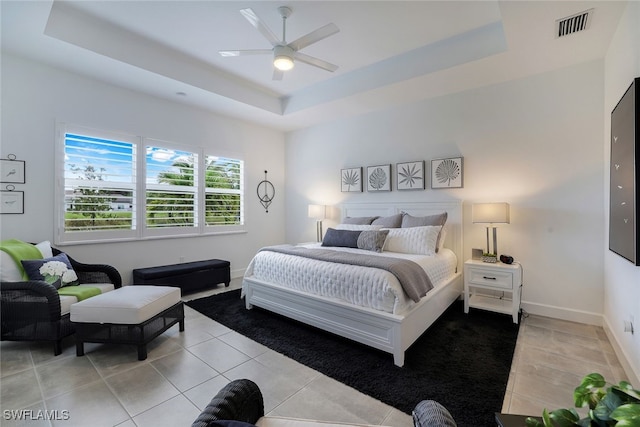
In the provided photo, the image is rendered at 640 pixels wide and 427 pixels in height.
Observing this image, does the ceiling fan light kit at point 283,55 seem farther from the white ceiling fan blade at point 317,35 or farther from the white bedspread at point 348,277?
the white bedspread at point 348,277

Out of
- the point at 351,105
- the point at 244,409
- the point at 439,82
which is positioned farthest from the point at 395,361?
the point at 351,105

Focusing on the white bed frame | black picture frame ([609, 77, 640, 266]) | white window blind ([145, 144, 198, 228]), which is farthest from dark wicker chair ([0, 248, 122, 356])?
A: black picture frame ([609, 77, 640, 266])

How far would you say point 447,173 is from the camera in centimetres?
392

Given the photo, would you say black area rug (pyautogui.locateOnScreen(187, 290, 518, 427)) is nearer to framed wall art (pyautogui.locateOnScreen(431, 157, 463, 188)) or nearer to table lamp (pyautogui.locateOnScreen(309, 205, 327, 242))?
framed wall art (pyautogui.locateOnScreen(431, 157, 463, 188))

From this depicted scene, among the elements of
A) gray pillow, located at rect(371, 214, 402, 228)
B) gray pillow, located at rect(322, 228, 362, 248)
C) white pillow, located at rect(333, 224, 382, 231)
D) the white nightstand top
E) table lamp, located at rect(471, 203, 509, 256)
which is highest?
table lamp, located at rect(471, 203, 509, 256)

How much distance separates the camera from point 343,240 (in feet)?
12.4

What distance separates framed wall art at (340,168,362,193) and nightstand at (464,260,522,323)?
219cm

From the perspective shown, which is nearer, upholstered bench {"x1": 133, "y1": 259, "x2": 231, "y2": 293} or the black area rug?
the black area rug

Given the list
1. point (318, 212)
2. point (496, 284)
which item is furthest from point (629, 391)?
point (318, 212)

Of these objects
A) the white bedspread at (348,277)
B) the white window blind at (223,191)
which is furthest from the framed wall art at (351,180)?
the white window blind at (223,191)

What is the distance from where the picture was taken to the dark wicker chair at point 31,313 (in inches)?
93.4

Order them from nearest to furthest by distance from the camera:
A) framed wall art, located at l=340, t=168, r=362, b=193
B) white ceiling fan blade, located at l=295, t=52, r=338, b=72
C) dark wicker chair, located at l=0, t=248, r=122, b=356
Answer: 1. dark wicker chair, located at l=0, t=248, r=122, b=356
2. white ceiling fan blade, located at l=295, t=52, r=338, b=72
3. framed wall art, located at l=340, t=168, r=362, b=193

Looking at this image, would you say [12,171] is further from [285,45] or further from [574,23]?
[574,23]

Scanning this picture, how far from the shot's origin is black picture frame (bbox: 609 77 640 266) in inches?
70.4
